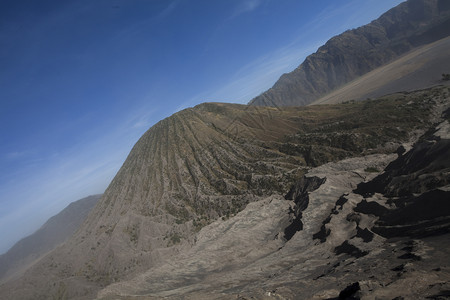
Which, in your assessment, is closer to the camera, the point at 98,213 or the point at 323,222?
the point at 323,222

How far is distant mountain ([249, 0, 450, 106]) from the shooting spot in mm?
147500

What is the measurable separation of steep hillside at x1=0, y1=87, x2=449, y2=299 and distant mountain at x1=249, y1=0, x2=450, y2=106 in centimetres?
9730

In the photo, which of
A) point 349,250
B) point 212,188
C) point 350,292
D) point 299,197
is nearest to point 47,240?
point 212,188

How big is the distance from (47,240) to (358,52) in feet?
627

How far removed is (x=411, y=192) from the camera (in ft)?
62.4

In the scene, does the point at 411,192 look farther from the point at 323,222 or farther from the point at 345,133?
the point at 345,133

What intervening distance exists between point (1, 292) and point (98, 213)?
1866 cm

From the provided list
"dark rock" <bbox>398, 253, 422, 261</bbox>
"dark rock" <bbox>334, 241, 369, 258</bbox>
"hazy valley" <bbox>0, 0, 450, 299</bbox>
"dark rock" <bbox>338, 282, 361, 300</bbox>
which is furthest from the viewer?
"dark rock" <bbox>334, 241, 369, 258</bbox>

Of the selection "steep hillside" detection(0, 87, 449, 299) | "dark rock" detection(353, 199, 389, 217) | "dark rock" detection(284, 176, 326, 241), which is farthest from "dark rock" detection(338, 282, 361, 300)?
"dark rock" detection(284, 176, 326, 241)

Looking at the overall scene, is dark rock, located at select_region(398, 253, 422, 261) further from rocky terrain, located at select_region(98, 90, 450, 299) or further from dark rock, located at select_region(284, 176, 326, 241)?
dark rock, located at select_region(284, 176, 326, 241)

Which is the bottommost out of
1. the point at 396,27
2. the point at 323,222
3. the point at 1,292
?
the point at 323,222

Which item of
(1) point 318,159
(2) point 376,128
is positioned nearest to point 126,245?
(1) point 318,159

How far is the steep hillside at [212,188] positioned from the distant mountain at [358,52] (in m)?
97.3

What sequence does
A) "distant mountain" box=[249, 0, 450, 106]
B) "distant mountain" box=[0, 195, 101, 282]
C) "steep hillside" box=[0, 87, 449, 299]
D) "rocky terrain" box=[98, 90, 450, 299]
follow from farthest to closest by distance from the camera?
"distant mountain" box=[249, 0, 450, 106] < "distant mountain" box=[0, 195, 101, 282] < "steep hillside" box=[0, 87, 449, 299] < "rocky terrain" box=[98, 90, 450, 299]
